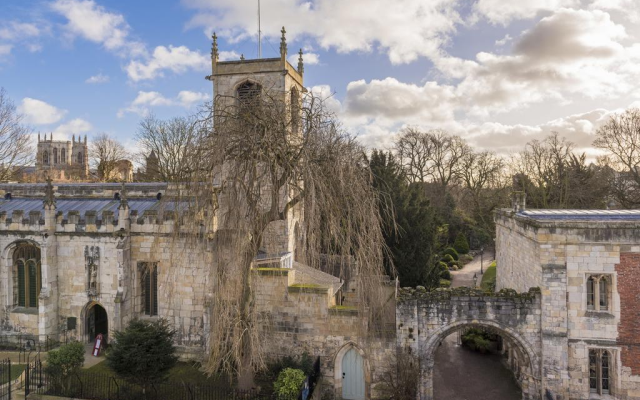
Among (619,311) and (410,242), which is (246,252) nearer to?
(619,311)

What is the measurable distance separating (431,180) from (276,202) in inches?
1537

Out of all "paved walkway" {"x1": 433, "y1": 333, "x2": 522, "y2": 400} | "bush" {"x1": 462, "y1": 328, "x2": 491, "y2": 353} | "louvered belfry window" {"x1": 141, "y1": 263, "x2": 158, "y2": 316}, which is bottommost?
"paved walkway" {"x1": 433, "y1": 333, "x2": 522, "y2": 400}

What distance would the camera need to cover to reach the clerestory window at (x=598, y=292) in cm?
1305

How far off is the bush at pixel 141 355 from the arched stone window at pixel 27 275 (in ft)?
27.6

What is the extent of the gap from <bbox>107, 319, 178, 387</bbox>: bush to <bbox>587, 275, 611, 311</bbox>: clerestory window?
44.7 feet

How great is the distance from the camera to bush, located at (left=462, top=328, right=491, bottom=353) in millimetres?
18297

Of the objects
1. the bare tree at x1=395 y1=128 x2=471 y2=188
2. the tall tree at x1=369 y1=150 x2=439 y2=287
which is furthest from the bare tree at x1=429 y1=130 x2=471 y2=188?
the tall tree at x1=369 y1=150 x2=439 y2=287

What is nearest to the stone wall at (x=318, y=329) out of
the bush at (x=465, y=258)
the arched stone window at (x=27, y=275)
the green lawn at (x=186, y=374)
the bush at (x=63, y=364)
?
the green lawn at (x=186, y=374)

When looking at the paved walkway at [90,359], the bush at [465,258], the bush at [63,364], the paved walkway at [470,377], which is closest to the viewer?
the bush at [63,364]

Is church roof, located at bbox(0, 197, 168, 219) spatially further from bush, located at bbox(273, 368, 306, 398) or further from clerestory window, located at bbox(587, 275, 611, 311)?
clerestory window, located at bbox(587, 275, 611, 311)

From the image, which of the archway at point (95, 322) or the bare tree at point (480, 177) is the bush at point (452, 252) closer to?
the bare tree at point (480, 177)

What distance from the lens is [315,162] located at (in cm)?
1063

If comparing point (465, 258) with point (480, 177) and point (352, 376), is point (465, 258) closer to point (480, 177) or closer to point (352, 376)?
point (480, 177)

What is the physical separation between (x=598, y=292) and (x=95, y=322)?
64.3 ft
